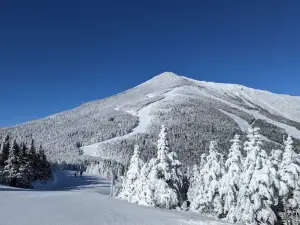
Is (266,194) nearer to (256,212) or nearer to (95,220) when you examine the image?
(256,212)

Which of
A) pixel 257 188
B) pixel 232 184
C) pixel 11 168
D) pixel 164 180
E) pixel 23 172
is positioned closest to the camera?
pixel 257 188

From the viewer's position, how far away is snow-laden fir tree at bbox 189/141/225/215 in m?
32.2

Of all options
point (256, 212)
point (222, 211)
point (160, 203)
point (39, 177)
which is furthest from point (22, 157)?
point (256, 212)

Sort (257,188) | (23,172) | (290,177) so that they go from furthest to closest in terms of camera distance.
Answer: (23,172), (290,177), (257,188)

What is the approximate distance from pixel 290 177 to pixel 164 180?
11.5 meters

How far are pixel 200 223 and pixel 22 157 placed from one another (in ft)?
161

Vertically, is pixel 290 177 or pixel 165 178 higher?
pixel 290 177

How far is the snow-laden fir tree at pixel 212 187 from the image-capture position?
3225 centimetres

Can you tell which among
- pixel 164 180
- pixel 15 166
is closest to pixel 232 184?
pixel 164 180

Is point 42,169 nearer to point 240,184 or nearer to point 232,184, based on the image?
point 232,184

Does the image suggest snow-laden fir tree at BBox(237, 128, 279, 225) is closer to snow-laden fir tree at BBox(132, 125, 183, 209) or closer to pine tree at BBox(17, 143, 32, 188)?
snow-laden fir tree at BBox(132, 125, 183, 209)

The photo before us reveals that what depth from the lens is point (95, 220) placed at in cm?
1742

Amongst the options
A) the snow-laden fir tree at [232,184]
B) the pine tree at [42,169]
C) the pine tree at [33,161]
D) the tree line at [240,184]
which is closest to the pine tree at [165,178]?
the tree line at [240,184]

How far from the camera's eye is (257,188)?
26.1 meters
